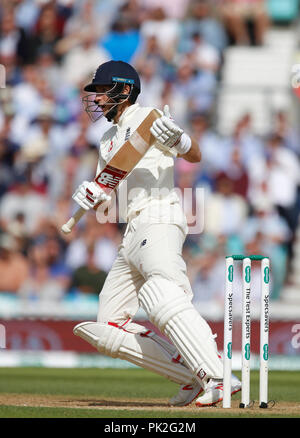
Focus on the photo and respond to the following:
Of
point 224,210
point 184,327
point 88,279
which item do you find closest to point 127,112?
point 184,327

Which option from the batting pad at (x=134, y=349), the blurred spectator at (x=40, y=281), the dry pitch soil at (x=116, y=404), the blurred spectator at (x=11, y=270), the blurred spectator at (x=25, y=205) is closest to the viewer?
the dry pitch soil at (x=116, y=404)

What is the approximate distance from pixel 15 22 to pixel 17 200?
3.65m

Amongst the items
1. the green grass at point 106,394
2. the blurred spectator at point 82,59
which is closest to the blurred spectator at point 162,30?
the blurred spectator at point 82,59

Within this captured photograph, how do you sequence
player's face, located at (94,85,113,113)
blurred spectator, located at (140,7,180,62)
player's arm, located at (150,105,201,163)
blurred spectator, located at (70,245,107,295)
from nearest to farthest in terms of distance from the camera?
player's arm, located at (150,105,201,163)
player's face, located at (94,85,113,113)
blurred spectator, located at (70,245,107,295)
blurred spectator, located at (140,7,180,62)

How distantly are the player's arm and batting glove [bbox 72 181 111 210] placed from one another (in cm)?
49

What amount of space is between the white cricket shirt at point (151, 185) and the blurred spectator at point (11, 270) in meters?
5.97

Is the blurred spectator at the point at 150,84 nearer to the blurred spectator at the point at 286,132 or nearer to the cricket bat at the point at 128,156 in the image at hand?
the blurred spectator at the point at 286,132

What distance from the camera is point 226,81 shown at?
1459cm

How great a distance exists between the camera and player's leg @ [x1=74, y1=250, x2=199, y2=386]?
5.98 m

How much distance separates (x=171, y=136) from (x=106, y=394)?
2.49 metres

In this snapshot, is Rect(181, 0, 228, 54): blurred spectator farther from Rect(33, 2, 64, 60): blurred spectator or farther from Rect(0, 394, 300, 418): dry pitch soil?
Rect(0, 394, 300, 418): dry pitch soil

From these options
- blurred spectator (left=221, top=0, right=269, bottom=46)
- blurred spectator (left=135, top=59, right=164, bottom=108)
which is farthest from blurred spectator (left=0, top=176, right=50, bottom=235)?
blurred spectator (left=221, top=0, right=269, bottom=46)

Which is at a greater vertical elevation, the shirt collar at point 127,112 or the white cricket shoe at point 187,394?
the shirt collar at point 127,112

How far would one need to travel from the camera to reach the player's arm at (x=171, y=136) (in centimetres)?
564
